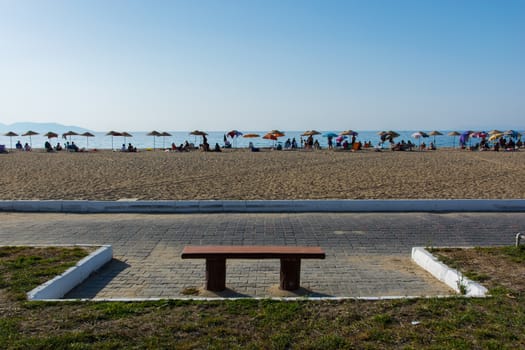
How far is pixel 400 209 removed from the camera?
911cm

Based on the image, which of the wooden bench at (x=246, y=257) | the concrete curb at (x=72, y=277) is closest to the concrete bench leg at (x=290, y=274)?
the wooden bench at (x=246, y=257)

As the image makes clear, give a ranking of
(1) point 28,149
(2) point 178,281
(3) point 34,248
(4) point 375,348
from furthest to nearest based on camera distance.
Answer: (1) point 28,149 → (3) point 34,248 → (2) point 178,281 → (4) point 375,348

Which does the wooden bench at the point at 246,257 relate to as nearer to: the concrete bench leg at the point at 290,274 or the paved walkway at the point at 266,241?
the concrete bench leg at the point at 290,274

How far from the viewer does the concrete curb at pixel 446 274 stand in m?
4.34

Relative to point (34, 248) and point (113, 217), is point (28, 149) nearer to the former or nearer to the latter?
point (113, 217)

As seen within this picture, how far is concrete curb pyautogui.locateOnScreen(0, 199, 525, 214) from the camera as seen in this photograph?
9047 mm

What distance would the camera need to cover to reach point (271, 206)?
9.07m

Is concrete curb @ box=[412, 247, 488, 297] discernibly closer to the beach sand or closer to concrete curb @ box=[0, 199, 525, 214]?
concrete curb @ box=[0, 199, 525, 214]

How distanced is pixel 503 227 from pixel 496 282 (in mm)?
3683

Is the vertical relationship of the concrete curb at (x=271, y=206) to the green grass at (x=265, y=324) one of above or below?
above

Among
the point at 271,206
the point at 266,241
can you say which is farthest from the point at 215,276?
the point at 271,206

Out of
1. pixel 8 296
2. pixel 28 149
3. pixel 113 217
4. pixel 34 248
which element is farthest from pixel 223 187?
pixel 28 149

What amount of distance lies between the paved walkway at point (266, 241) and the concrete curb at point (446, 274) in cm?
11

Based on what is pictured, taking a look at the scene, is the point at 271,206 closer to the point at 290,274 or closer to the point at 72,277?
the point at 290,274
